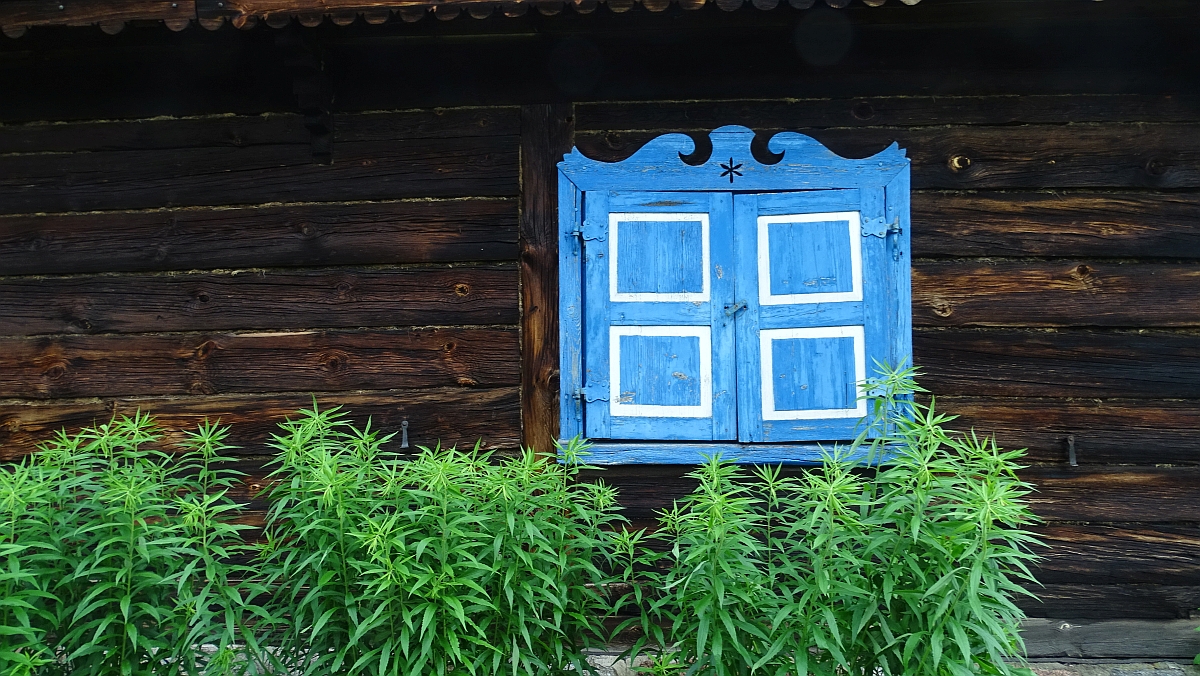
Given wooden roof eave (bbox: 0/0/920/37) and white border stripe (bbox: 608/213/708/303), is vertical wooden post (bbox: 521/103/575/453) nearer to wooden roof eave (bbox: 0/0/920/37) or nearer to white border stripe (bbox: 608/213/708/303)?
white border stripe (bbox: 608/213/708/303)

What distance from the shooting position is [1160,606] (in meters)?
3.79

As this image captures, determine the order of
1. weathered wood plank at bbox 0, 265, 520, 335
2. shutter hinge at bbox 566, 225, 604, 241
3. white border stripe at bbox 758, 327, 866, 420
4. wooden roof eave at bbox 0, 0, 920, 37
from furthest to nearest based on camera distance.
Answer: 1. weathered wood plank at bbox 0, 265, 520, 335
2. shutter hinge at bbox 566, 225, 604, 241
3. white border stripe at bbox 758, 327, 866, 420
4. wooden roof eave at bbox 0, 0, 920, 37

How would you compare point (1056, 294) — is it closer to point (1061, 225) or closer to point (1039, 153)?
point (1061, 225)

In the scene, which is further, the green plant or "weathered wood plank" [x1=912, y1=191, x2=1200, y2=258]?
"weathered wood plank" [x1=912, y1=191, x2=1200, y2=258]

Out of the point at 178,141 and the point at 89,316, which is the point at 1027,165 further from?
Answer: the point at 89,316

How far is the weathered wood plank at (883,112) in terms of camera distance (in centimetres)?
386

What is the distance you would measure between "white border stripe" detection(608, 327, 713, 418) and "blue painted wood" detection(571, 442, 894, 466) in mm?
143

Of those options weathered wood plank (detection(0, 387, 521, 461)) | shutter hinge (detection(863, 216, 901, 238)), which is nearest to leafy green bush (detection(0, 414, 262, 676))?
weathered wood plank (detection(0, 387, 521, 461))

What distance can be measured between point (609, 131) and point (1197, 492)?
3.19m

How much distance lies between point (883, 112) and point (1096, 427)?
1.76 m

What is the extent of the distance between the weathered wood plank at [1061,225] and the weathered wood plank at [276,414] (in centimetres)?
214

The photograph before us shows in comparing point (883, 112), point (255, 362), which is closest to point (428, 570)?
point (255, 362)

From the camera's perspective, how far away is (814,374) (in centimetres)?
374

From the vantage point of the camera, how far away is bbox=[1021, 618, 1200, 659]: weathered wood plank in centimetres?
375
